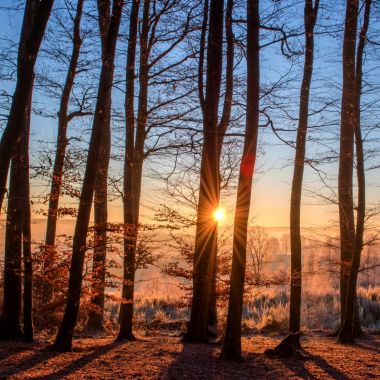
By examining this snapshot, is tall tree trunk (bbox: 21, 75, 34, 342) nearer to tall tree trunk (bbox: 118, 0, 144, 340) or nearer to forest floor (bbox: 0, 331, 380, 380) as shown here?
forest floor (bbox: 0, 331, 380, 380)

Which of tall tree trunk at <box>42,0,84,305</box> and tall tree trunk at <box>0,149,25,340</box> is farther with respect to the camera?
tall tree trunk at <box>42,0,84,305</box>

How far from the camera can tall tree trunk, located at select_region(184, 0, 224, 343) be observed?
30.4 feet

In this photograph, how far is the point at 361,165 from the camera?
11164 millimetres

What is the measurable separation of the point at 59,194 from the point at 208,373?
16.6ft

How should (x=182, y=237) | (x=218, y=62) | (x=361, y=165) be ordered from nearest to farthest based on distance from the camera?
(x=218, y=62), (x=361, y=165), (x=182, y=237)

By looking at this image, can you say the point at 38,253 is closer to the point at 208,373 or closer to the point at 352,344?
the point at 208,373

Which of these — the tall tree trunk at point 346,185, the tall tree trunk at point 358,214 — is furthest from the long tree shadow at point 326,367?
the tall tree trunk at point 346,185

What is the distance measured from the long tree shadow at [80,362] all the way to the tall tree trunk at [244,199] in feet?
7.01

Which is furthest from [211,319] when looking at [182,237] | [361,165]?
[361,165]

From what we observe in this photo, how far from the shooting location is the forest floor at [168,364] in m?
6.49

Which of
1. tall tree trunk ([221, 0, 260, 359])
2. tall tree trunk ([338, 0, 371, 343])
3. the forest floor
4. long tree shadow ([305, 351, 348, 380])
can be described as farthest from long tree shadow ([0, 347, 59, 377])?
tall tree trunk ([338, 0, 371, 343])

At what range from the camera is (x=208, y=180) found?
380 inches

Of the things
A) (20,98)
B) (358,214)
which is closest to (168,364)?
(20,98)

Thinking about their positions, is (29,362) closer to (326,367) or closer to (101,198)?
(326,367)
